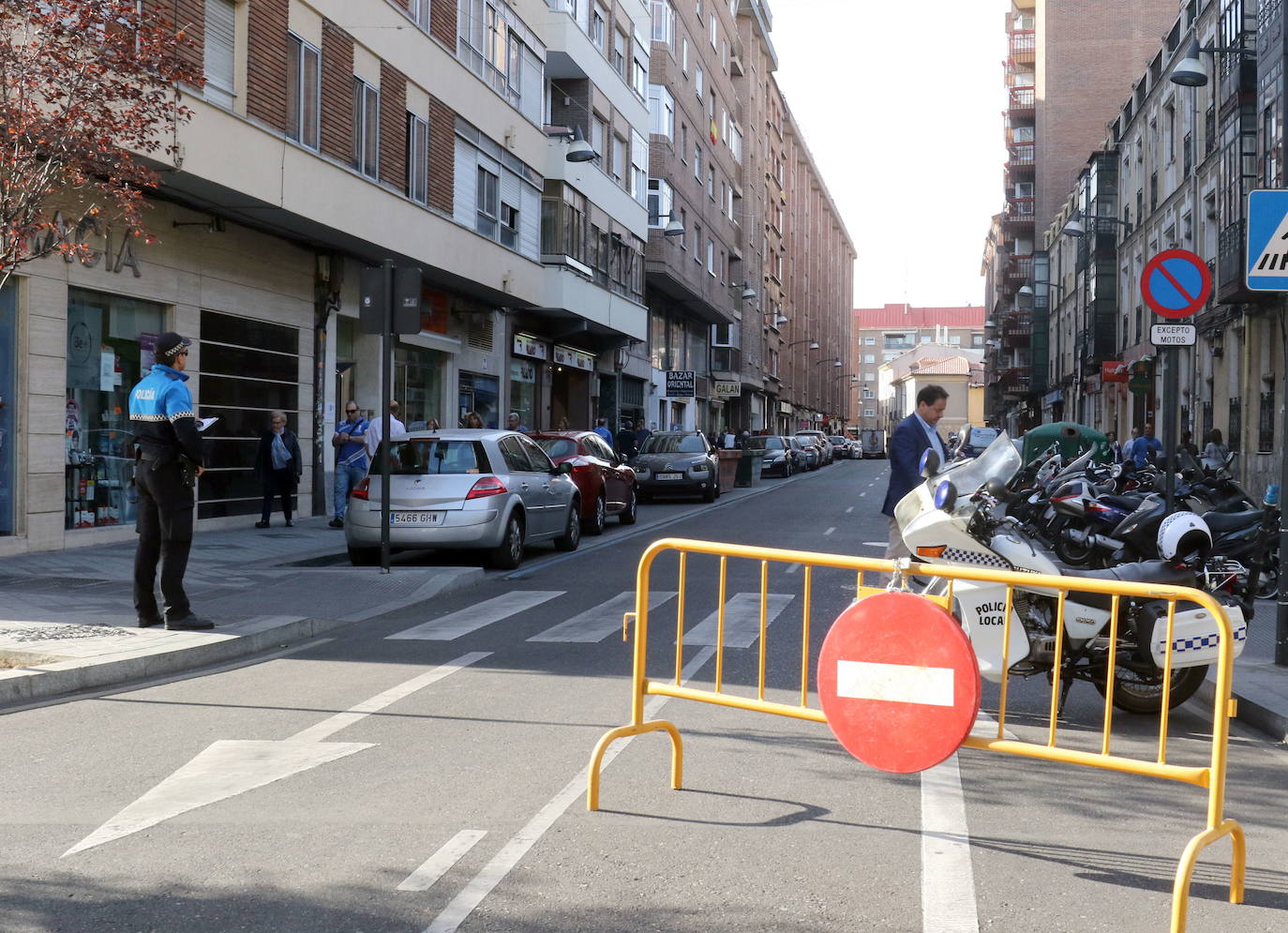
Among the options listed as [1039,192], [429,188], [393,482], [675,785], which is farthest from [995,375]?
[675,785]

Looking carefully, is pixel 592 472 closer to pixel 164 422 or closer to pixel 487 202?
pixel 487 202

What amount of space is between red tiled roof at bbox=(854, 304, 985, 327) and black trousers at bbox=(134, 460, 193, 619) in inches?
6538

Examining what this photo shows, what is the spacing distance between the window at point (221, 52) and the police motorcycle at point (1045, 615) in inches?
492

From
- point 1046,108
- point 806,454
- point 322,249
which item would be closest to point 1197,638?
point 322,249

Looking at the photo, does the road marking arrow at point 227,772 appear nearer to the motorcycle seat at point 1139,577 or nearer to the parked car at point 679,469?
the motorcycle seat at point 1139,577

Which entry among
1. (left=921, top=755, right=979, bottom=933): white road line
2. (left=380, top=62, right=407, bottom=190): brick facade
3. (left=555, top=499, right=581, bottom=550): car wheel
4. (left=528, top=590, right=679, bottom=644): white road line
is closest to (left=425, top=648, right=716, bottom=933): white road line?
(left=921, top=755, right=979, bottom=933): white road line

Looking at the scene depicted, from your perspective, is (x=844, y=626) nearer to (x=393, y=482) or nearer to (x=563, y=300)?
(x=393, y=482)

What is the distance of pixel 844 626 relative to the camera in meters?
4.63

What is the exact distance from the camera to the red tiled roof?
172375mm

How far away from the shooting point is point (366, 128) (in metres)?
20.4

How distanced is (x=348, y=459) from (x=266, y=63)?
5.36 m

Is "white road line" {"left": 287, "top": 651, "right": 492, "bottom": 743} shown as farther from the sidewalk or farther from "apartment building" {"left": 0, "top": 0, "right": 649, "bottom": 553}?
"apartment building" {"left": 0, "top": 0, "right": 649, "bottom": 553}

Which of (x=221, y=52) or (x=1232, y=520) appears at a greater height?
(x=221, y=52)

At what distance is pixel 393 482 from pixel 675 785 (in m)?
9.12
